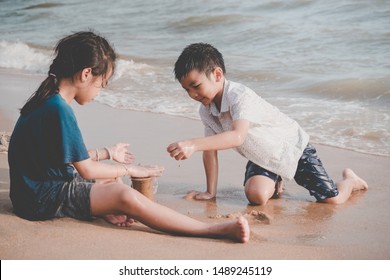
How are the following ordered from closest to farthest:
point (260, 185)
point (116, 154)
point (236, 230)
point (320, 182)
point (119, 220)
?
point (236, 230) → point (119, 220) → point (116, 154) → point (260, 185) → point (320, 182)

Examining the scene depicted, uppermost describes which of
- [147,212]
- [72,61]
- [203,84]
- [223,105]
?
[72,61]

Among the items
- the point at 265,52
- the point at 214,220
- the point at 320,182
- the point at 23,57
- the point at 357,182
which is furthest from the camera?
the point at 23,57

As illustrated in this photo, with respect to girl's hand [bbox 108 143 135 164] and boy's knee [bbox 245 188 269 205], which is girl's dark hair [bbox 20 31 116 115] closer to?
girl's hand [bbox 108 143 135 164]

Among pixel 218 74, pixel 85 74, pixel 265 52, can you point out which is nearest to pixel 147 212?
pixel 85 74

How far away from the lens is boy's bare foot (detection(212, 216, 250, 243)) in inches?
112

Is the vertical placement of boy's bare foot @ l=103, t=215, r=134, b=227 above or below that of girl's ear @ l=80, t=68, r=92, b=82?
below

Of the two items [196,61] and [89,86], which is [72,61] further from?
[196,61]

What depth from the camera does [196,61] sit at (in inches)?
148

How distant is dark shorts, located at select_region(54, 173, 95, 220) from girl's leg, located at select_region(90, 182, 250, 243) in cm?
5

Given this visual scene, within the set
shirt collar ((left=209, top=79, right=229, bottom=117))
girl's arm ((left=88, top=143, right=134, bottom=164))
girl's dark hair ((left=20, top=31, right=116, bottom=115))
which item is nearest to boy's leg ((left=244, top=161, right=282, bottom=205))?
shirt collar ((left=209, top=79, right=229, bottom=117))

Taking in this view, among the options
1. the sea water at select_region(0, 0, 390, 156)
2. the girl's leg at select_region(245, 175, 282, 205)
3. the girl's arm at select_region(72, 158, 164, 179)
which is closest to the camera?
the girl's arm at select_region(72, 158, 164, 179)

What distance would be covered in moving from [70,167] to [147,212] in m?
0.55

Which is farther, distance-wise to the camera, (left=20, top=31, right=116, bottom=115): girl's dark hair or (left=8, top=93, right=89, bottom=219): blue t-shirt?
(left=20, top=31, right=116, bottom=115): girl's dark hair

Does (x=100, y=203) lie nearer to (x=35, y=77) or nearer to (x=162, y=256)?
(x=162, y=256)
